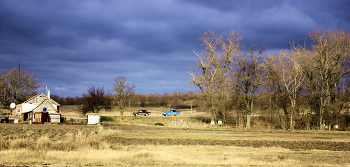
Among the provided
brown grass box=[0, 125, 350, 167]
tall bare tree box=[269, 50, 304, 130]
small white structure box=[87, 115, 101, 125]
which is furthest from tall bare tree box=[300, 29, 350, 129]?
small white structure box=[87, 115, 101, 125]

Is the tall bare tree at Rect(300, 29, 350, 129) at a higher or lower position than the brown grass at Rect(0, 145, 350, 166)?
higher

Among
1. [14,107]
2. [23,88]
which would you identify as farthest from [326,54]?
[23,88]

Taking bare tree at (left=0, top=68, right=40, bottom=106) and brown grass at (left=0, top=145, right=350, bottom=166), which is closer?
brown grass at (left=0, top=145, right=350, bottom=166)

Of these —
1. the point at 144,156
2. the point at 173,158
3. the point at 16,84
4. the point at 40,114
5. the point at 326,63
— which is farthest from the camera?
the point at 16,84

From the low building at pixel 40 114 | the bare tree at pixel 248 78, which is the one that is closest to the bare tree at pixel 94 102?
the low building at pixel 40 114

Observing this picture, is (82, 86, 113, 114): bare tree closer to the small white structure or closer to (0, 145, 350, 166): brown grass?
the small white structure

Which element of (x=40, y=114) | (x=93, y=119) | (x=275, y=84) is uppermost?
(x=275, y=84)

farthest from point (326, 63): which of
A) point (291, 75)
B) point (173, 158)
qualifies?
point (173, 158)

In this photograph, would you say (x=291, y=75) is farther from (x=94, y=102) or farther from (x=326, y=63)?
(x=94, y=102)

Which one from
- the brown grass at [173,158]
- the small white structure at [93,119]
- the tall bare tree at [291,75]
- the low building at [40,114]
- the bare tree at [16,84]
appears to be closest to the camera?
the brown grass at [173,158]

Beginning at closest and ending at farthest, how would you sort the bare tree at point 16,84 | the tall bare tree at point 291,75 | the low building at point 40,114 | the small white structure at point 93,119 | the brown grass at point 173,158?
the brown grass at point 173,158
the tall bare tree at point 291,75
the small white structure at point 93,119
the low building at point 40,114
the bare tree at point 16,84

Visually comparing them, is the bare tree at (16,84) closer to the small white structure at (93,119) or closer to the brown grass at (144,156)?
the small white structure at (93,119)

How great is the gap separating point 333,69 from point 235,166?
36680mm

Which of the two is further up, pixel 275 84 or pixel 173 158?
pixel 275 84
